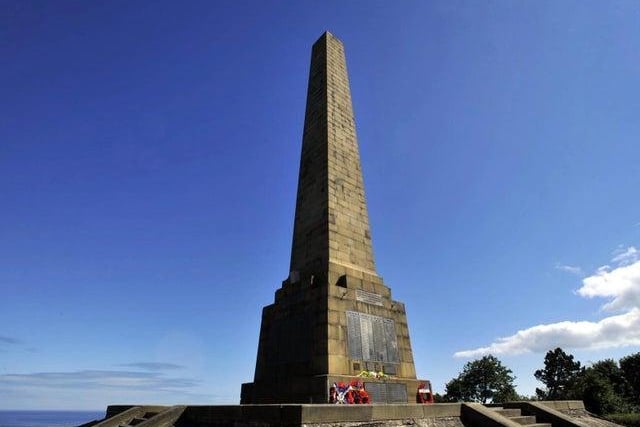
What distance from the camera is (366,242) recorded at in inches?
556

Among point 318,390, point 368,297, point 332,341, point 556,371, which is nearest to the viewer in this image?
point 318,390

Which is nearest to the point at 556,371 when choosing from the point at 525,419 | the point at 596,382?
the point at 596,382

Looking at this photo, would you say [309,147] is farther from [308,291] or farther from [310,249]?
[308,291]

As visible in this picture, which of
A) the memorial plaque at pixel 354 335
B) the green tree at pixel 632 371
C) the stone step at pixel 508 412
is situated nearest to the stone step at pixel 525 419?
the stone step at pixel 508 412

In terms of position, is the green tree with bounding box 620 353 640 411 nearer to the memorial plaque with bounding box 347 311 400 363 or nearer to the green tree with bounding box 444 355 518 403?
the green tree with bounding box 444 355 518 403

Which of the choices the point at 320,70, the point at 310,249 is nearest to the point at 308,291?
the point at 310,249

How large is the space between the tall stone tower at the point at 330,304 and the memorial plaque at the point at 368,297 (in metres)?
0.03

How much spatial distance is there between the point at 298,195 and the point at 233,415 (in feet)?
29.3

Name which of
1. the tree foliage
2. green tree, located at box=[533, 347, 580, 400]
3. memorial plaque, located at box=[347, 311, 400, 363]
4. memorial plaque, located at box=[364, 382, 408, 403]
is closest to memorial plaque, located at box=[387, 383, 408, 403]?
memorial plaque, located at box=[364, 382, 408, 403]

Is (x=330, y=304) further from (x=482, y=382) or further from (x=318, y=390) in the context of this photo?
(x=482, y=382)

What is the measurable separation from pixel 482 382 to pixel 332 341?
58.5 meters

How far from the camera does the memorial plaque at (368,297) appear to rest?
12.0m

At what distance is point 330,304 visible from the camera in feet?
36.0

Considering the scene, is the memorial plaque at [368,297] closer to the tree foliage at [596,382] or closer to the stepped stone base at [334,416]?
the stepped stone base at [334,416]
